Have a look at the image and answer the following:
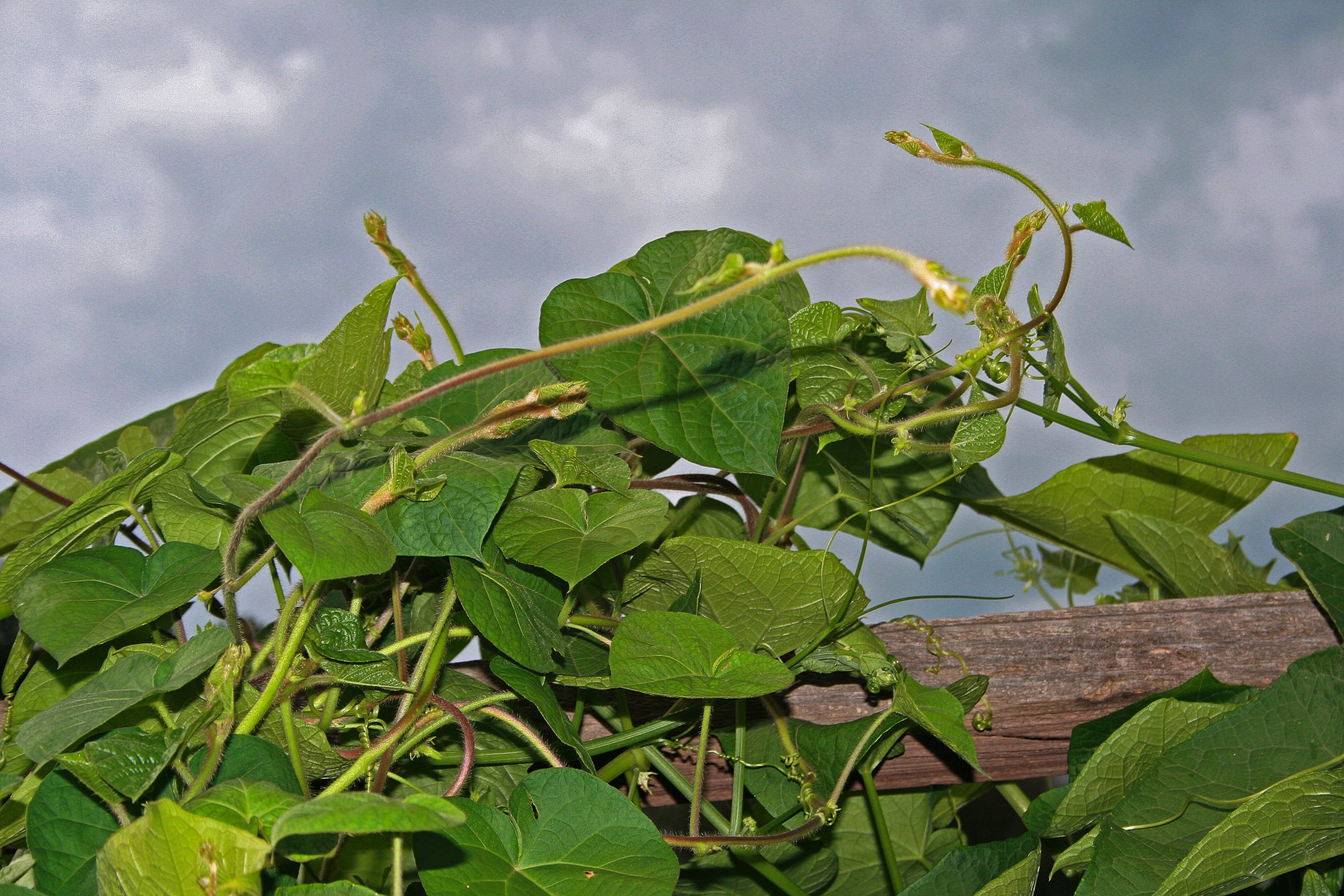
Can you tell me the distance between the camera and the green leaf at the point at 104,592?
503 millimetres

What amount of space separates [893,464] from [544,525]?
1.10 ft

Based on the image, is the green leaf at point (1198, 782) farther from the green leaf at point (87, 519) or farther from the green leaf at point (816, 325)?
the green leaf at point (87, 519)

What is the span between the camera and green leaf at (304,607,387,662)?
0.50 meters

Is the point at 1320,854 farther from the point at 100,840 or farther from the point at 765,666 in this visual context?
the point at 100,840

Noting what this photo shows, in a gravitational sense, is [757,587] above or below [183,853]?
above

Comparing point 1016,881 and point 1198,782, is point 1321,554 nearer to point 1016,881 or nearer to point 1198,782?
point 1198,782

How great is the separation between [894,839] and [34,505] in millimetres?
797

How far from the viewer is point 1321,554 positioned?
0.67 m

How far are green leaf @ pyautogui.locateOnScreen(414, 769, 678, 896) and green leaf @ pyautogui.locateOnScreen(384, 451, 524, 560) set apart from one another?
0.44ft

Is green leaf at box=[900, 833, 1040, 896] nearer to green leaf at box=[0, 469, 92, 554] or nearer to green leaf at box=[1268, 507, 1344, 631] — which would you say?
green leaf at box=[1268, 507, 1344, 631]

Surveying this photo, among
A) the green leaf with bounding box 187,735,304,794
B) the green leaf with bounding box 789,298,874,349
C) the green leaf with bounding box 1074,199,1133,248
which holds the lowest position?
the green leaf with bounding box 187,735,304,794

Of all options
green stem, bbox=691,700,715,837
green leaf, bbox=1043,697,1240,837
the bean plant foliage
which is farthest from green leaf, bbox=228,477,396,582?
green leaf, bbox=1043,697,1240,837

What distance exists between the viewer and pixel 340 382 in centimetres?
55

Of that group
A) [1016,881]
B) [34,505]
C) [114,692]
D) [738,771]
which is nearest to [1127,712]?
[1016,881]
